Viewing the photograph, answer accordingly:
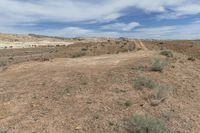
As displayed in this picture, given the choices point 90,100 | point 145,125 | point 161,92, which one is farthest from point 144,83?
point 145,125

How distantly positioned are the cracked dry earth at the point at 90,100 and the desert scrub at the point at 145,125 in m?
0.32

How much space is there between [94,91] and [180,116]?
3471mm

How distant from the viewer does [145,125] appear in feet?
34.4

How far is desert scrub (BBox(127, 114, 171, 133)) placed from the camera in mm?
10422

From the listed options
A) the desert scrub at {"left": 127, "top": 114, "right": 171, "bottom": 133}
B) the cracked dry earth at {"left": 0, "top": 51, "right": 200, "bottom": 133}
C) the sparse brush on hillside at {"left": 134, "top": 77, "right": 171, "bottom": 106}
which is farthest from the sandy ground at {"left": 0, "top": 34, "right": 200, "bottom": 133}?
the desert scrub at {"left": 127, "top": 114, "right": 171, "bottom": 133}

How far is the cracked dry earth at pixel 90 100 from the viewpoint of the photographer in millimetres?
11195

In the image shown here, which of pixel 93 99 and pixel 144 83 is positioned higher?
pixel 144 83

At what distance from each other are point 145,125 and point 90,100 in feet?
9.54

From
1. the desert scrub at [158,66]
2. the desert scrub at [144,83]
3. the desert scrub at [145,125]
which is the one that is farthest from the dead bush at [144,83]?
the desert scrub at [145,125]

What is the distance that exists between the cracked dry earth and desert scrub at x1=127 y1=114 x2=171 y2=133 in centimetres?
32

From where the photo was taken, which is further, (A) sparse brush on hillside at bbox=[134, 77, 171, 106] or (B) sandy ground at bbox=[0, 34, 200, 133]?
(A) sparse brush on hillside at bbox=[134, 77, 171, 106]

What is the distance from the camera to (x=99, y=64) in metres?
18.5

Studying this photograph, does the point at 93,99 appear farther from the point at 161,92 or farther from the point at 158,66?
the point at 158,66

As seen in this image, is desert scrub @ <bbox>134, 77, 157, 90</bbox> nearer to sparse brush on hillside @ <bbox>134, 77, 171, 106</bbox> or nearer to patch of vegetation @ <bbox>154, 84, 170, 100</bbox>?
sparse brush on hillside @ <bbox>134, 77, 171, 106</bbox>
